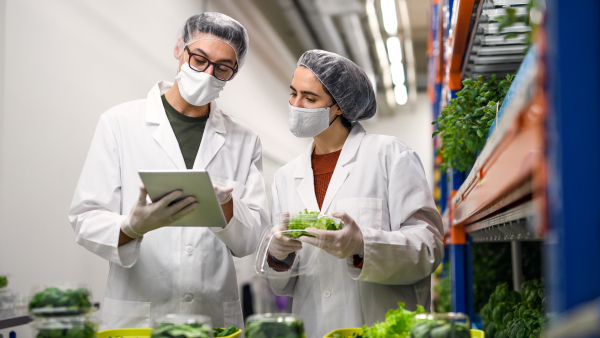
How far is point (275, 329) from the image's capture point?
0.99 metres

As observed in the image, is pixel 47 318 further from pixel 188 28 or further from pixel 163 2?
pixel 163 2

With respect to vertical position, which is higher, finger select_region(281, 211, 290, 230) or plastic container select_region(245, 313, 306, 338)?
finger select_region(281, 211, 290, 230)

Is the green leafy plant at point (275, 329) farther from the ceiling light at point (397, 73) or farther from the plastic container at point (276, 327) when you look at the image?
the ceiling light at point (397, 73)

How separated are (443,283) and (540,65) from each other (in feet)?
14.5

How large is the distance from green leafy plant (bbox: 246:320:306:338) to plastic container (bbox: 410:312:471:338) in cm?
23

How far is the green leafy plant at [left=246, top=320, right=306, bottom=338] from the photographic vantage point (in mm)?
988

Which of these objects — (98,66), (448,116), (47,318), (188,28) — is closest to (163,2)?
(98,66)

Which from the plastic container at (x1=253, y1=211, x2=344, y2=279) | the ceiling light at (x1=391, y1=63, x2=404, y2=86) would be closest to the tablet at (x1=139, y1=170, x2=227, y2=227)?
the plastic container at (x1=253, y1=211, x2=344, y2=279)

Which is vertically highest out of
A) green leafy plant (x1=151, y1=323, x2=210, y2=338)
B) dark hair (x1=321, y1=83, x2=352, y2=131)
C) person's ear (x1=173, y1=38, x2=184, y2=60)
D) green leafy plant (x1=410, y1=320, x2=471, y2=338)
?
person's ear (x1=173, y1=38, x2=184, y2=60)

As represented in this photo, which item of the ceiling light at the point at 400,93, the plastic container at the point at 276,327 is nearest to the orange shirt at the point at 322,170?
the plastic container at the point at 276,327

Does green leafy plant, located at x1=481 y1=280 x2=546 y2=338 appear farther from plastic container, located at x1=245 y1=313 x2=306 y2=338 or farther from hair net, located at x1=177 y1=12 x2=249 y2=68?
hair net, located at x1=177 y1=12 x2=249 y2=68

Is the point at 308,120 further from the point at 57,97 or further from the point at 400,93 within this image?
the point at 400,93

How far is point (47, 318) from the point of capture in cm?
106

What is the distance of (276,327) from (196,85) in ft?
4.38
